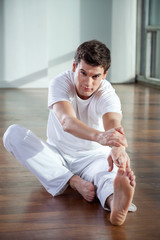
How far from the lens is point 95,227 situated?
176 centimetres

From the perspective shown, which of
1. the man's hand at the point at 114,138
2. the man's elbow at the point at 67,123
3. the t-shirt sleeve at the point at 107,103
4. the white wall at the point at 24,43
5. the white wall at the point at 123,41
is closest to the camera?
the man's hand at the point at 114,138

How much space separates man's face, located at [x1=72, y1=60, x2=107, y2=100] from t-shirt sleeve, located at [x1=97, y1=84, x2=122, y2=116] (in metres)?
0.05

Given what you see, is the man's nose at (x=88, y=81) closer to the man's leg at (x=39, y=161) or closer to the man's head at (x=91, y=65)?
the man's head at (x=91, y=65)

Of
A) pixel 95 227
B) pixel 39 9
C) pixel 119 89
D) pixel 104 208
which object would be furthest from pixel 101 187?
pixel 39 9

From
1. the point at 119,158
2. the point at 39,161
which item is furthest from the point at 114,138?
the point at 39,161

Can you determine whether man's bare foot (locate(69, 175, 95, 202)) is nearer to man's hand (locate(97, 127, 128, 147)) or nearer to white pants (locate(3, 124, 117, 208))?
white pants (locate(3, 124, 117, 208))

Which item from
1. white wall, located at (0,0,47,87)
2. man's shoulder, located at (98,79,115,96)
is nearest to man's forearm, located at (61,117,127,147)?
man's shoulder, located at (98,79,115,96)

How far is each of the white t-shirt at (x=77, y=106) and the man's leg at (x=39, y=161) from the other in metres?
0.13

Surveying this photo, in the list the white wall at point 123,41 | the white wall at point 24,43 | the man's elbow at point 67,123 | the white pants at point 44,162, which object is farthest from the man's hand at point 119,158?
the white wall at point 123,41

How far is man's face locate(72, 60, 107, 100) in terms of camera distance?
1967 mm

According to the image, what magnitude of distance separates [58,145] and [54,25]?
5384 millimetres

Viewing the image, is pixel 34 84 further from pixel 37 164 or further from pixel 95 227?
pixel 95 227

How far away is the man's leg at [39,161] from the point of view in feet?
7.00

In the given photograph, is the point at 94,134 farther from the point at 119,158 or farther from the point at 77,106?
the point at 77,106
